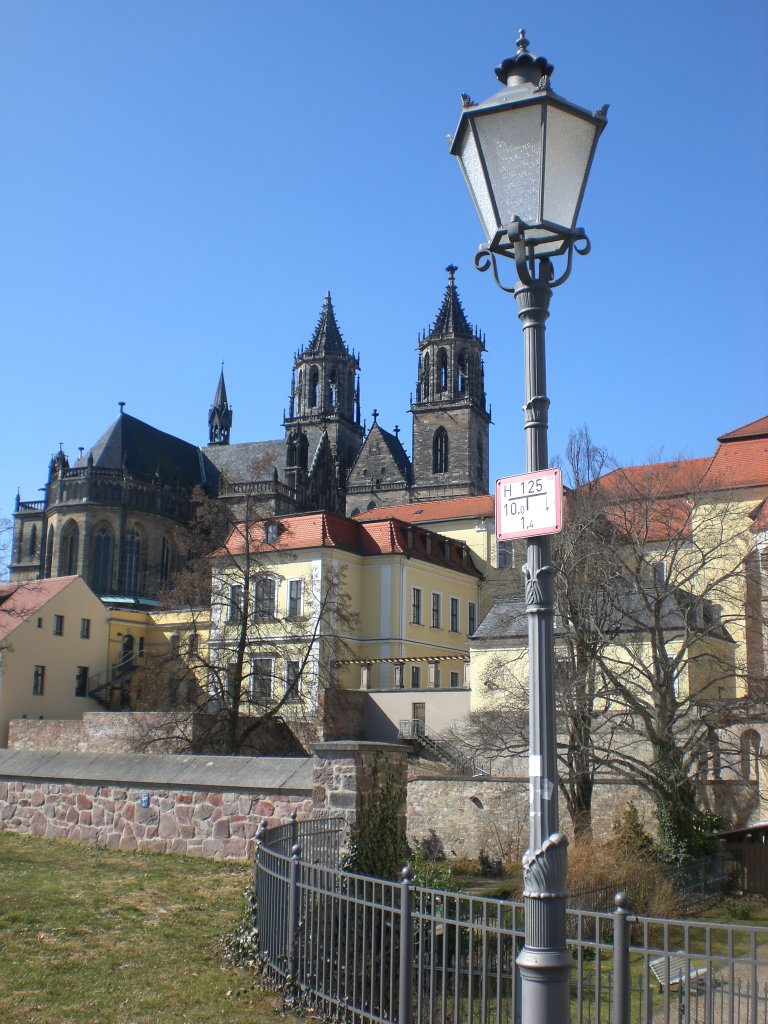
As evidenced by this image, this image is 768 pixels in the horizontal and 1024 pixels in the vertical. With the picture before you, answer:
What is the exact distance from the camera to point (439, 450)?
3937 inches

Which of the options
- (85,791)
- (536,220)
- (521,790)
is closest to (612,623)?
(521,790)

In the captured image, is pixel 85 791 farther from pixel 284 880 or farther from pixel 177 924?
pixel 284 880

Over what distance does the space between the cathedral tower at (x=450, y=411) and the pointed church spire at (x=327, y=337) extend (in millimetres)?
13341

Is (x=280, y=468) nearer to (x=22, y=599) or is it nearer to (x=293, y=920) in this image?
(x=22, y=599)

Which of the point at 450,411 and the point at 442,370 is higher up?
the point at 442,370

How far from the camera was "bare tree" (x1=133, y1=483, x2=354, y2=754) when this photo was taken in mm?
34875

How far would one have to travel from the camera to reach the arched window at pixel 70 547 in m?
74.4

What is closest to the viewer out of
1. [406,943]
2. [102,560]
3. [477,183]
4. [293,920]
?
[477,183]

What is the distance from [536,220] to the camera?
5.27 meters

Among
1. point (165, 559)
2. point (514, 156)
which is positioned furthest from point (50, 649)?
point (514, 156)

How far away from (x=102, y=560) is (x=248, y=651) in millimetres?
36265

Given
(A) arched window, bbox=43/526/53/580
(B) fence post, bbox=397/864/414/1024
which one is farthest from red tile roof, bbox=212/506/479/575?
(B) fence post, bbox=397/864/414/1024

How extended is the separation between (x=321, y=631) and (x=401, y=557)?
225 inches

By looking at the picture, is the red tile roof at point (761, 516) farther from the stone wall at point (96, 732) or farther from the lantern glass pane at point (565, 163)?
the lantern glass pane at point (565, 163)
